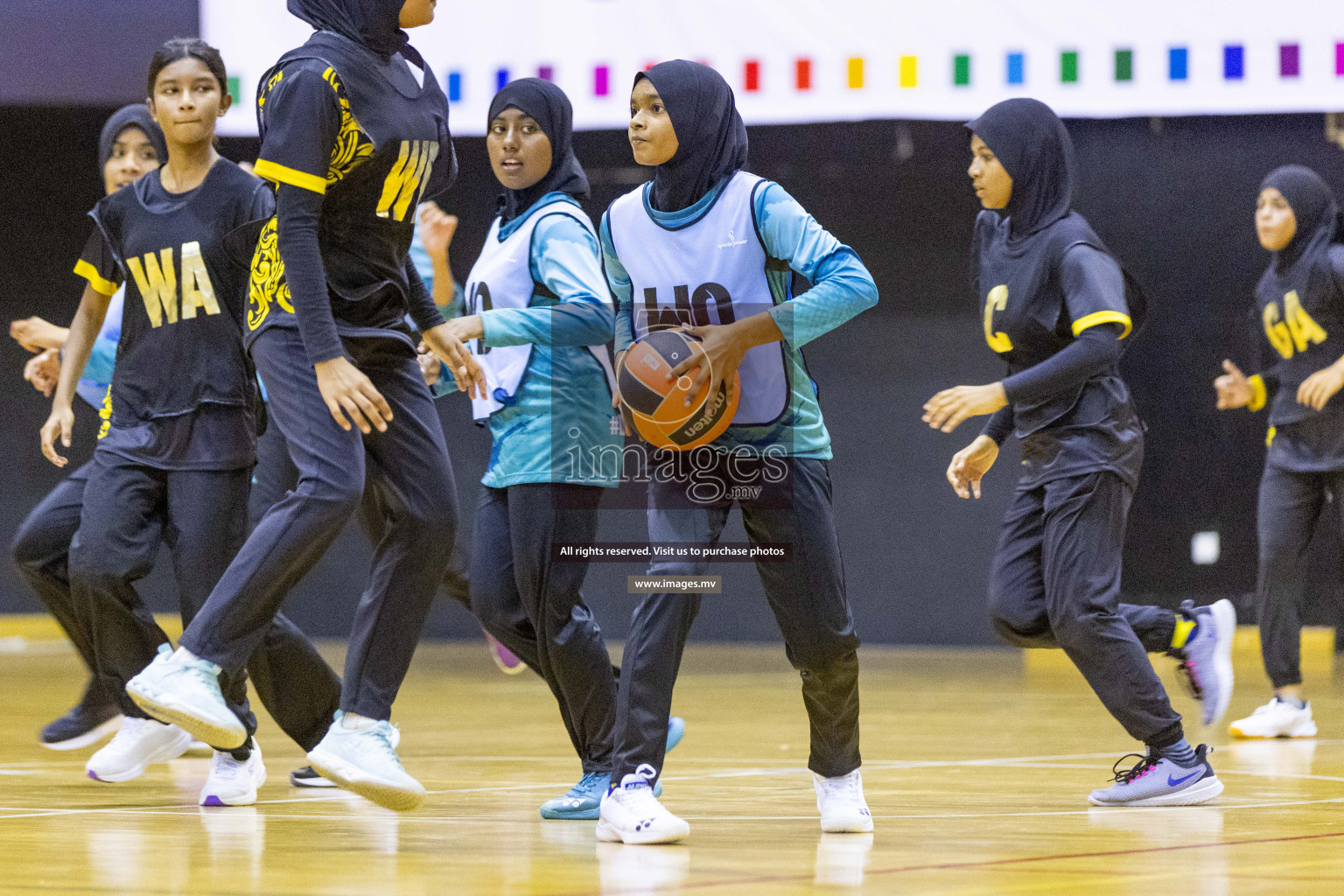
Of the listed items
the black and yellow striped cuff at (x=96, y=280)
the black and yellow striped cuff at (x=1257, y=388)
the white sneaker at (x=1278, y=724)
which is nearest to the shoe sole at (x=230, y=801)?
the black and yellow striped cuff at (x=96, y=280)

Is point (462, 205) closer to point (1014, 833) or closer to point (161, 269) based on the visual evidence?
point (161, 269)

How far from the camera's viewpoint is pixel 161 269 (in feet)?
13.8

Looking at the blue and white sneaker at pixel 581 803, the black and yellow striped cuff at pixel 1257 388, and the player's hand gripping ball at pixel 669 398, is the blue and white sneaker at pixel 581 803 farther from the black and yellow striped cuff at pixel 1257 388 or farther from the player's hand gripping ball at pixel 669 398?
the black and yellow striped cuff at pixel 1257 388

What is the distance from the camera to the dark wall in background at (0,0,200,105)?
899 centimetres

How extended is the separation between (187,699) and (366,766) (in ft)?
1.19

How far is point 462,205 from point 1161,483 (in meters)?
4.38

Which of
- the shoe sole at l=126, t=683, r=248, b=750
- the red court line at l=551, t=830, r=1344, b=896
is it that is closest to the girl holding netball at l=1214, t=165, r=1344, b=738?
the red court line at l=551, t=830, r=1344, b=896

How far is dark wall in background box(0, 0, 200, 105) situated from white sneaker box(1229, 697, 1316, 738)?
621cm

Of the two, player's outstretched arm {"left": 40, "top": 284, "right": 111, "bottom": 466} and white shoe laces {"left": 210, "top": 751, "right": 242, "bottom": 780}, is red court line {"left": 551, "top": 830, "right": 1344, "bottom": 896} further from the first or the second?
player's outstretched arm {"left": 40, "top": 284, "right": 111, "bottom": 466}

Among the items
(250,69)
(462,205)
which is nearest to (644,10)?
(250,69)

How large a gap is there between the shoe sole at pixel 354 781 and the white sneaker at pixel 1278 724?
140 inches

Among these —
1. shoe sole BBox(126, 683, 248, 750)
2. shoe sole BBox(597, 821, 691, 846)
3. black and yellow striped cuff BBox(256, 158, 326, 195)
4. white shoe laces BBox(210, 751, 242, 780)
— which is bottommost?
white shoe laces BBox(210, 751, 242, 780)

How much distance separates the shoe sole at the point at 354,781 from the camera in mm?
3279

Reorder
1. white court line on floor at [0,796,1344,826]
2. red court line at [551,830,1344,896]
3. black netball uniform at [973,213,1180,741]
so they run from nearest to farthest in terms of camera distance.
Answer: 1. red court line at [551,830,1344,896]
2. white court line on floor at [0,796,1344,826]
3. black netball uniform at [973,213,1180,741]
